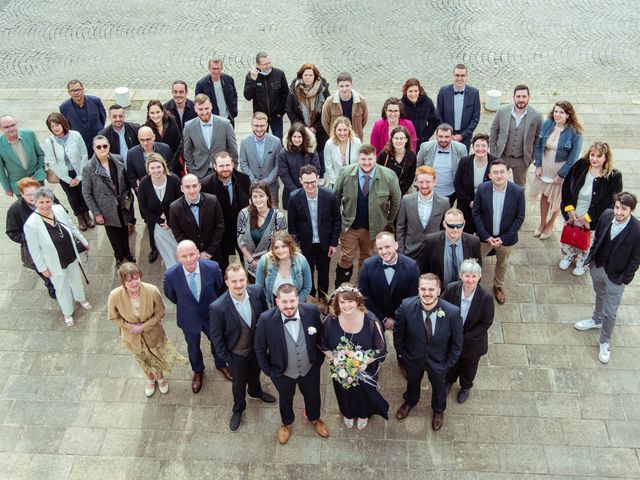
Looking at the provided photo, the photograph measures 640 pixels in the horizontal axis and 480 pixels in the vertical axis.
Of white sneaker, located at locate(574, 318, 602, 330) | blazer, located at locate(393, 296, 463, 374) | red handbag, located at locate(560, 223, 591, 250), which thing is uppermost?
blazer, located at locate(393, 296, 463, 374)

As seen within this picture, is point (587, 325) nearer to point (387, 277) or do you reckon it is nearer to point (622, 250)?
point (622, 250)

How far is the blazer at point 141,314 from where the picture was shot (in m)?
6.65

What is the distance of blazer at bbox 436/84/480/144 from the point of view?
9.62m

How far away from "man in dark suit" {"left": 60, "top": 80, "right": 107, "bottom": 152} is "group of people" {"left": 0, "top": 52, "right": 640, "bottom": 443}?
0.02 meters

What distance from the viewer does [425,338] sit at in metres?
6.30

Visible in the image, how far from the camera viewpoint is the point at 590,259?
7551mm

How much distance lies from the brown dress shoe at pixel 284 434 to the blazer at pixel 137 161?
3.87 m

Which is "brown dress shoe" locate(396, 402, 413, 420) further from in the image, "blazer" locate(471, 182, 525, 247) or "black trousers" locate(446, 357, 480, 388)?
"blazer" locate(471, 182, 525, 247)

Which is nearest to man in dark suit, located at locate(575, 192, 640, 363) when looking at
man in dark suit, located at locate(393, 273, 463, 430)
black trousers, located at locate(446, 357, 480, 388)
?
black trousers, located at locate(446, 357, 480, 388)

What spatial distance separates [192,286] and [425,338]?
8.07 ft

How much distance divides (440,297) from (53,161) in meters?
5.88

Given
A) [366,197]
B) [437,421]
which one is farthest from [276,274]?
[437,421]

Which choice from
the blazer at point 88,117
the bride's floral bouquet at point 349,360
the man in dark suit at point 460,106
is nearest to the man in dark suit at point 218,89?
the blazer at point 88,117

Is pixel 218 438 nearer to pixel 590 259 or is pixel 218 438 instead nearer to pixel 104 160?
pixel 104 160
